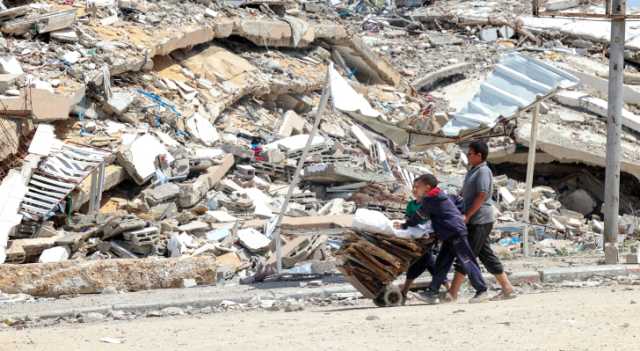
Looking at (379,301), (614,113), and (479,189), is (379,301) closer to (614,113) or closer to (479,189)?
(479,189)

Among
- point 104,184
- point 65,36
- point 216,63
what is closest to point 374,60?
point 216,63

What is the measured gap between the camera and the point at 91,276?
8.77 metres

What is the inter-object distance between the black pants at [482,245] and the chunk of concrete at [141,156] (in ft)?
17.7

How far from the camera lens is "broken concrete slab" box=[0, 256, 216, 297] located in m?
8.71

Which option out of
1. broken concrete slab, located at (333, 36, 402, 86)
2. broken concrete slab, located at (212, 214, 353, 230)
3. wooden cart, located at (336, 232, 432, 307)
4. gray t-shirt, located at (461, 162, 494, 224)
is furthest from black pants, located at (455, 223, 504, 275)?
broken concrete slab, located at (333, 36, 402, 86)

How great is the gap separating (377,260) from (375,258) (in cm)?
2

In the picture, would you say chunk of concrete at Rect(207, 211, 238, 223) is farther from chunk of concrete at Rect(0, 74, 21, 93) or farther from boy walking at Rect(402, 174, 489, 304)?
boy walking at Rect(402, 174, 489, 304)

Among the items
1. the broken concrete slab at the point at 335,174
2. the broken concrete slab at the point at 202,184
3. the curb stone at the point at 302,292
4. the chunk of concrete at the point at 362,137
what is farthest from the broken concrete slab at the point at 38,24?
the curb stone at the point at 302,292

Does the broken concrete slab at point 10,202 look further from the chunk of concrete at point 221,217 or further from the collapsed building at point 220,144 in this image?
the chunk of concrete at point 221,217

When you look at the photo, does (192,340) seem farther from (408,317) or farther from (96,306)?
(96,306)

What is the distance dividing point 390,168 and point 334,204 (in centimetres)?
236

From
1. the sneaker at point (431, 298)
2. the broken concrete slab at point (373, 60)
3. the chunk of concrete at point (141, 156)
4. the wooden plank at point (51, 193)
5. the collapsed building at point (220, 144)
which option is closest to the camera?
the sneaker at point (431, 298)

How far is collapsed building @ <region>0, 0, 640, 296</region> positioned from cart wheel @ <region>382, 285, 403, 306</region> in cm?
82

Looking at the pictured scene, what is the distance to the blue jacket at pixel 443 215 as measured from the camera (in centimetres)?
707
